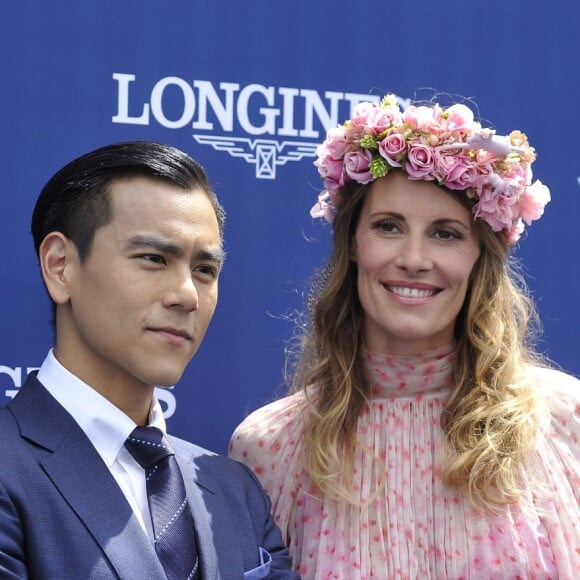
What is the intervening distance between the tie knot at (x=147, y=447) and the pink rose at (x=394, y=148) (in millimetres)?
911

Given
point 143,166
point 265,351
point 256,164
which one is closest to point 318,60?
point 256,164

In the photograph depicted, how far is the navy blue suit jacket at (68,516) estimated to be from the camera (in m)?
1.97

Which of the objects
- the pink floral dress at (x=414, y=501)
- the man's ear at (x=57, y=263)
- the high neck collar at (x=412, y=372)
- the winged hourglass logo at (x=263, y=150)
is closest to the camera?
the man's ear at (x=57, y=263)

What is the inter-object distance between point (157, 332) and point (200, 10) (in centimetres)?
126

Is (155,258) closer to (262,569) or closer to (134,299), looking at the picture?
(134,299)

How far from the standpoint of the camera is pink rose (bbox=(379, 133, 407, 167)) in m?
2.72

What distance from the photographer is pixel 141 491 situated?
84.9 inches

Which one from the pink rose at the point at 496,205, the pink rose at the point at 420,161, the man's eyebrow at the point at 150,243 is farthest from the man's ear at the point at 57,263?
the pink rose at the point at 496,205

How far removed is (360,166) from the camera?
2779 millimetres

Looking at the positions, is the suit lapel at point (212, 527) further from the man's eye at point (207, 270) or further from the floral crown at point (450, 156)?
the floral crown at point (450, 156)

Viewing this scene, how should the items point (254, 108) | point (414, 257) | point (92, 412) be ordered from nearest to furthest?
point (92, 412) → point (414, 257) → point (254, 108)

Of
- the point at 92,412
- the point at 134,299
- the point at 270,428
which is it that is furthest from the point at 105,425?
the point at 270,428

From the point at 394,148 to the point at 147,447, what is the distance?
0.97m

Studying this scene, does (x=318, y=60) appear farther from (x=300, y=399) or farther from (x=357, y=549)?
(x=357, y=549)
